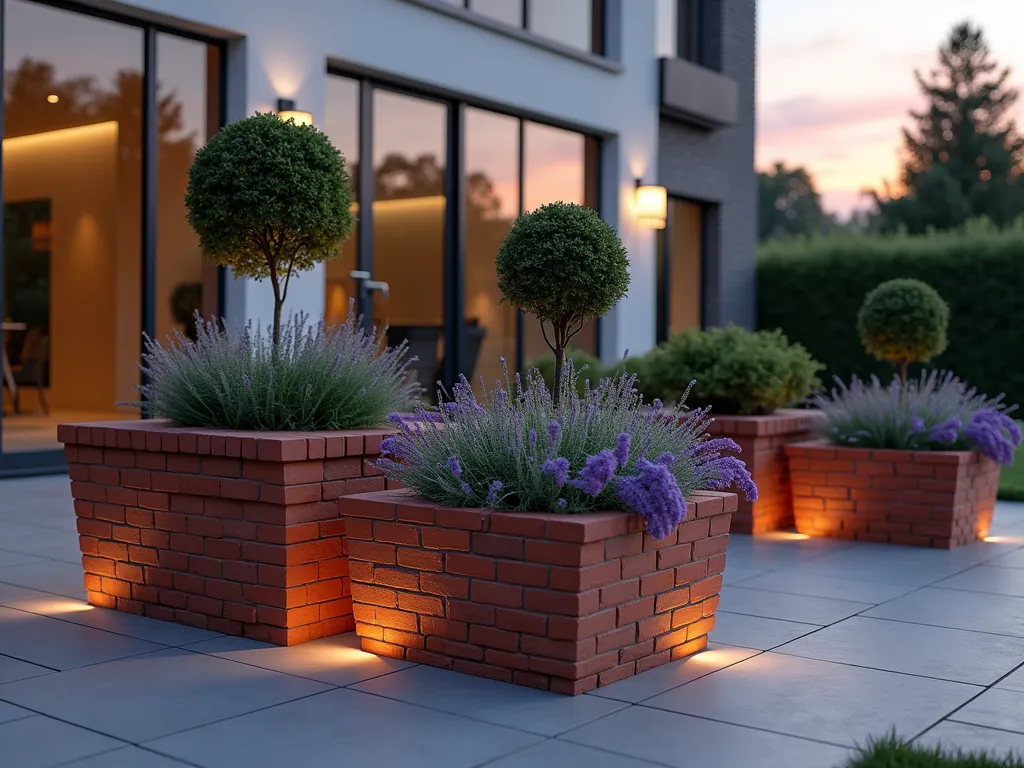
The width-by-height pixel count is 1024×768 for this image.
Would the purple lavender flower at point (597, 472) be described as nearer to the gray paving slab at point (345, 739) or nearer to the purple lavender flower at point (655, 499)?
the purple lavender flower at point (655, 499)

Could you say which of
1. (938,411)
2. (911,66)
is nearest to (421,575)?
(938,411)

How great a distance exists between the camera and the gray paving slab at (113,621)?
335cm

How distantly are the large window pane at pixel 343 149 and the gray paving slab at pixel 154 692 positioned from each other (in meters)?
5.39

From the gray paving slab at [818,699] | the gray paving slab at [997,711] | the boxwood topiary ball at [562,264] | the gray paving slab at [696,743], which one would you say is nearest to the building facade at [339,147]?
the boxwood topiary ball at [562,264]

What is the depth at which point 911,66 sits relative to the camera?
33.2m

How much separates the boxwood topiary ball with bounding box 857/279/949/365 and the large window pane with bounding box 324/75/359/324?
3779 mm

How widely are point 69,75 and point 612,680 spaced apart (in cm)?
618

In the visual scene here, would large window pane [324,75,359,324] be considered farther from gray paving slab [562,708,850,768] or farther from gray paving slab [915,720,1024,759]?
gray paving slab [915,720,1024,759]

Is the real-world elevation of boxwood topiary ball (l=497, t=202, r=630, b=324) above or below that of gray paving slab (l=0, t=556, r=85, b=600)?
above

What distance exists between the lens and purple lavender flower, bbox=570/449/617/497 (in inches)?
113

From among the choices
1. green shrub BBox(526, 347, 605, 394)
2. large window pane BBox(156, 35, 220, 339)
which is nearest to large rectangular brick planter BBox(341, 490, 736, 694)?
green shrub BBox(526, 347, 605, 394)

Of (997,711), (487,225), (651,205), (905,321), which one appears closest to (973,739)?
(997,711)

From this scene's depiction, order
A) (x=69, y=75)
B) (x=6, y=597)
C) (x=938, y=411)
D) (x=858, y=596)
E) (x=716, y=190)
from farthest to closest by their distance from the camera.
Result: 1. (x=716, y=190)
2. (x=69, y=75)
3. (x=938, y=411)
4. (x=858, y=596)
5. (x=6, y=597)

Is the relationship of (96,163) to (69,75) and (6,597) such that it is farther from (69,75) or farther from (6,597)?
(6,597)
